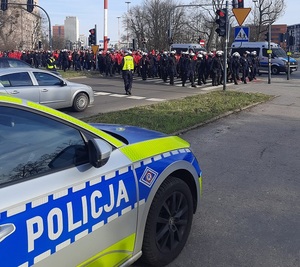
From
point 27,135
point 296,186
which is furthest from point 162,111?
point 27,135

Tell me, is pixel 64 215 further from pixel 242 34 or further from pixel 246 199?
pixel 242 34

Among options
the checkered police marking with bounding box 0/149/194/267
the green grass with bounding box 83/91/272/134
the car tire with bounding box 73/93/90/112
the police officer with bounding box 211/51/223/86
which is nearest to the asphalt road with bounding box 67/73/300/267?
the green grass with bounding box 83/91/272/134

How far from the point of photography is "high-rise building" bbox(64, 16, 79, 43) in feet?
340

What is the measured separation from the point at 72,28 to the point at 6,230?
358 ft

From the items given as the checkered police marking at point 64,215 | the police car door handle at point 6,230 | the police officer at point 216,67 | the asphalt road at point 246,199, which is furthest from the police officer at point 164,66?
the police car door handle at point 6,230

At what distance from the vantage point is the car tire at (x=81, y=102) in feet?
41.3

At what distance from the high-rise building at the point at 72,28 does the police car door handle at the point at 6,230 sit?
105 m

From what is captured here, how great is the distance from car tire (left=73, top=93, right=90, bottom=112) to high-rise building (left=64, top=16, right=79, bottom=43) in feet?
307

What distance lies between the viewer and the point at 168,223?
3508 millimetres

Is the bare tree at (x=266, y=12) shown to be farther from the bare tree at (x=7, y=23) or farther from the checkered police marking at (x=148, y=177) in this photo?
the checkered police marking at (x=148, y=177)

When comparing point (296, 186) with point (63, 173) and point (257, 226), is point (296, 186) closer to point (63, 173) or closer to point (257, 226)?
point (257, 226)

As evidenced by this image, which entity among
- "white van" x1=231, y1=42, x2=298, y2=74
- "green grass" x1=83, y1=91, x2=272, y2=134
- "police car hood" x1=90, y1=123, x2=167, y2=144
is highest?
"white van" x1=231, y1=42, x2=298, y2=74

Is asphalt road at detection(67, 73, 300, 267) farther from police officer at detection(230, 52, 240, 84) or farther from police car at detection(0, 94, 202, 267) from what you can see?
police officer at detection(230, 52, 240, 84)

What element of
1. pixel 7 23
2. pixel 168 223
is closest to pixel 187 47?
pixel 168 223
